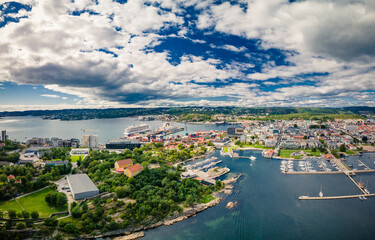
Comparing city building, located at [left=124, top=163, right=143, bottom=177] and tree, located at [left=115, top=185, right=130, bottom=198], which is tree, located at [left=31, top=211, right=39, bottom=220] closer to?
tree, located at [left=115, top=185, right=130, bottom=198]

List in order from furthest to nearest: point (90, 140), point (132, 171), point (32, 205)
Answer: point (90, 140), point (132, 171), point (32, 205)

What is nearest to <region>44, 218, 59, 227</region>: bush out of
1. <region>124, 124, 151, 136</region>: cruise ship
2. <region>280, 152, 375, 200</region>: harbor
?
<region>280, 152, 375, 200</region>: harbor

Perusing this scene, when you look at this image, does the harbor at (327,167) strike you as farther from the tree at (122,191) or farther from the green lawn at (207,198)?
the tree at (122,191)

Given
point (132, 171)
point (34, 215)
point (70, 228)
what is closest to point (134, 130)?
point (132, 171)

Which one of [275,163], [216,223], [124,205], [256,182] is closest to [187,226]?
[216,223]

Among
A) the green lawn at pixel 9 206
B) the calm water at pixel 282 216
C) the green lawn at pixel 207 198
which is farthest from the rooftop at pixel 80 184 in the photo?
the green lawn at pixel 207 198

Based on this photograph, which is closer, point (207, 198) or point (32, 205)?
point (32, 205)

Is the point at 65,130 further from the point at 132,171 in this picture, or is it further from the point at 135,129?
the point at 132,171

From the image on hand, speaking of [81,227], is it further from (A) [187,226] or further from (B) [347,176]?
(B) [347,176]
